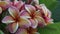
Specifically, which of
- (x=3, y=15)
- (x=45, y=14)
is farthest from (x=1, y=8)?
(x=45, y=14)

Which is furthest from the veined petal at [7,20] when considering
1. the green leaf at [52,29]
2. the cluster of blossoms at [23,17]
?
the green leaf at [52,29]

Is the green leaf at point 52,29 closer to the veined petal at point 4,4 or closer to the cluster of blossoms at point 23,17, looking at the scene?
the cluster of blossoms at point 23,17

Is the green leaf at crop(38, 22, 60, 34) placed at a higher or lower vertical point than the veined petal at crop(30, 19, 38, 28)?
lower

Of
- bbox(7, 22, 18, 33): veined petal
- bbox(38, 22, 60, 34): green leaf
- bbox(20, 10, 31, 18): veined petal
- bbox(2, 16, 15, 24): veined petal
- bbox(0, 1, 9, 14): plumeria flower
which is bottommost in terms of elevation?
bbox(38, 22, 60, 34): green leaf

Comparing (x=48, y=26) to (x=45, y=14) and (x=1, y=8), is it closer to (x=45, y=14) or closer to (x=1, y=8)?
(x=45, y=14)

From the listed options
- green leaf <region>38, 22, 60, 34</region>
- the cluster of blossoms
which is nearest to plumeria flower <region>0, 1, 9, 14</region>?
the cluster of blossoms

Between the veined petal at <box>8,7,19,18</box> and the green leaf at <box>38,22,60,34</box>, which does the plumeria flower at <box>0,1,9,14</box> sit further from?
the green leaf at <box>38,22,60,34</box>

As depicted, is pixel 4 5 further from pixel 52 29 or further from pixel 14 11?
pixel 52 29

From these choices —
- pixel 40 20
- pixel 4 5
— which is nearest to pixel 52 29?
pixel 40 20
